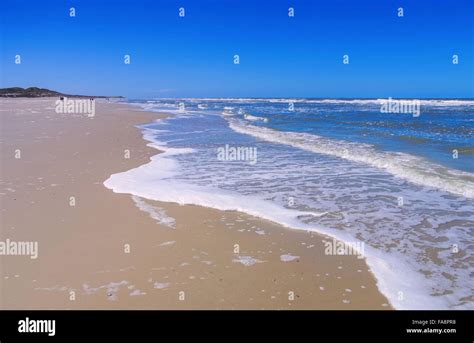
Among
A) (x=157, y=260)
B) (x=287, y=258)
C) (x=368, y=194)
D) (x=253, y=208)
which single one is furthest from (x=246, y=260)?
(x=368, y=194)

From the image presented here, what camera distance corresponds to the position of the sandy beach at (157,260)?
4.10 metres

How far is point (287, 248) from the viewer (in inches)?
216

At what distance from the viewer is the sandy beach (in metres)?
4.10

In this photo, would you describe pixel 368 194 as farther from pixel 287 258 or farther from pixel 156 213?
pixel 156 213

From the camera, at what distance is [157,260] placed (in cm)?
499

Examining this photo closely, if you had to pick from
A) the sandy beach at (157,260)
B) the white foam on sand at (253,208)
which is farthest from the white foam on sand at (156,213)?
the white foam on sand at (253,208)

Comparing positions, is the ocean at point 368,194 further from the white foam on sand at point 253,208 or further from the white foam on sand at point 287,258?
the white foam on sand at point 287,258

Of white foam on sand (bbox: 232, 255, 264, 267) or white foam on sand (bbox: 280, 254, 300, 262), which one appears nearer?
white foam on sand (bbox: 232, 255, 264, 267)
